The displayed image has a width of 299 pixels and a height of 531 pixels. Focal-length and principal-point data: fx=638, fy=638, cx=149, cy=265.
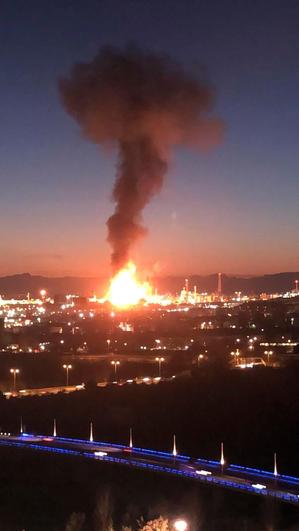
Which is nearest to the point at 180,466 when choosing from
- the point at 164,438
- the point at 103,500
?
the point at 103,500

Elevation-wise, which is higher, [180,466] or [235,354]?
[235,354]

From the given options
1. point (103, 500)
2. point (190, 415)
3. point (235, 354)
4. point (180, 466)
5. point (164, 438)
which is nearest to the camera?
point (180, 466)

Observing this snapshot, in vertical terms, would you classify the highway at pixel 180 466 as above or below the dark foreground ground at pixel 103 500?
above

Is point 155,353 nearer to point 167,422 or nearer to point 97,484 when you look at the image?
point 167,422

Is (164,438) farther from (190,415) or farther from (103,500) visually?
(103,500)

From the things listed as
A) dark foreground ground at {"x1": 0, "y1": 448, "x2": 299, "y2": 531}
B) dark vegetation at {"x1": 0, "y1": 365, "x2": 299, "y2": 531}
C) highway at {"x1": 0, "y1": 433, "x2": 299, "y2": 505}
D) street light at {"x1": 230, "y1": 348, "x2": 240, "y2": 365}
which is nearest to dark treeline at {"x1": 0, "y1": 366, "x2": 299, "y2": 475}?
dark vegetation at {"x1": 0, "y1": 365, "x2": 299, "y2": 531}

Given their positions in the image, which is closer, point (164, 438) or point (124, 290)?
point (164, 438)

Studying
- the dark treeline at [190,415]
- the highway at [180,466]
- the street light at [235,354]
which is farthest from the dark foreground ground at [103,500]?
the street light at [235,354]

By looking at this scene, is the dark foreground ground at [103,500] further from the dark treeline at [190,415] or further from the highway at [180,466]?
the dark treeline at [190,415]

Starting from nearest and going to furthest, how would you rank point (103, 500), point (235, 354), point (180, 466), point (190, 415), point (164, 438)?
point (180, 466) → point (103, 500) → point (164, 438) → point (190, 415) → point (235, 354)
